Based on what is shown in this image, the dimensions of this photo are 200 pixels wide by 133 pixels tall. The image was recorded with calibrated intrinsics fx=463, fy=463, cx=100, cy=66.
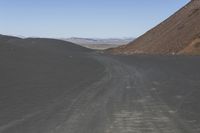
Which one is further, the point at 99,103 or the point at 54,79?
the point at 54,79

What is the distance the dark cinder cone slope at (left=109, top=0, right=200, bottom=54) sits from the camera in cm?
7104

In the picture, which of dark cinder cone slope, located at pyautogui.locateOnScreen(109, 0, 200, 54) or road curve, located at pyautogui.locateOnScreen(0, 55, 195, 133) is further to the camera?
dark cinder cone slope, located at pyautogui.locateOnScreen(109, 0, 200, 54)

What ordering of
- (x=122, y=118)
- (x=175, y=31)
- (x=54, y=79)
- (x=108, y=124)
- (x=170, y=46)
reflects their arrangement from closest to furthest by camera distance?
(x=108, y=124)
(x=122, y=118)
(x=54, y=79)
(x=170, y=46)
(x=175, y=31)

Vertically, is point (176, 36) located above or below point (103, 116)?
above

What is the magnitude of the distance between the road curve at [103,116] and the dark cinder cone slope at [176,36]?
1908 inches

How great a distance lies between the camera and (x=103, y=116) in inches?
477

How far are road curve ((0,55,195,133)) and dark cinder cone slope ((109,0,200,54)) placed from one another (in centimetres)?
4847

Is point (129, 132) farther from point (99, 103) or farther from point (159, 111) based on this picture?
point (99, 103)

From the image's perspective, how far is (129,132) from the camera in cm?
993

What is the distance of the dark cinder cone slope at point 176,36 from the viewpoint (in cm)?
7104

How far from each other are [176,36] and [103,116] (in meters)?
68.7

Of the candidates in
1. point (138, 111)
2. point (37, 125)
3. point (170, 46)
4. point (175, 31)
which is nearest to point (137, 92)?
point (138, 111)

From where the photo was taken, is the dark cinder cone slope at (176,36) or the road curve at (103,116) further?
the dark cinder cone slope at (176,36)

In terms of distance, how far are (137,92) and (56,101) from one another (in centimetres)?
363
